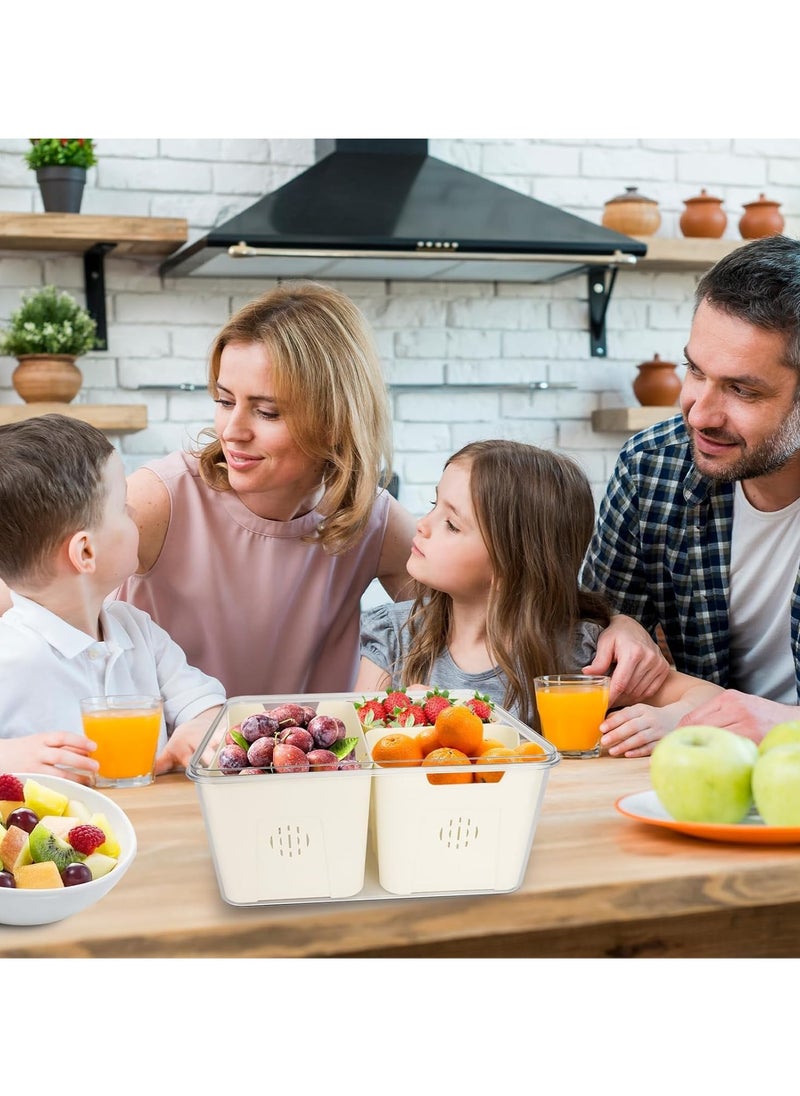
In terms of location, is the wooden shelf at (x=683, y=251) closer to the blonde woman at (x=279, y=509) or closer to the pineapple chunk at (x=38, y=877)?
the blonde woman at (x=279, y=509)

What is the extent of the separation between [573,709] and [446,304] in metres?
2.72

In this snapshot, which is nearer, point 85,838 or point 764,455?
point 85,838

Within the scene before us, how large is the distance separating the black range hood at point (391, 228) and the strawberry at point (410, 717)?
2.19m

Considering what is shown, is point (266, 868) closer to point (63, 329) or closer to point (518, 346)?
point (63, 329)

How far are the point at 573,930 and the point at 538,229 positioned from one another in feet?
8.95

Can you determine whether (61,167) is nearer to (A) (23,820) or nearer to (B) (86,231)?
(B) (86,231)

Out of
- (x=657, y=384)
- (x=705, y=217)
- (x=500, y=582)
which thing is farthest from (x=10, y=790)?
(x=705, y=217)

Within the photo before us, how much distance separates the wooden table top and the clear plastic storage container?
0.05 feet

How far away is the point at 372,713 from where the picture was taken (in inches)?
44.9

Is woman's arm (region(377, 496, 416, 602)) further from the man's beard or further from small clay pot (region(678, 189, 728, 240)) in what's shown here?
small clay pot (region(678, 189, 728, 240))

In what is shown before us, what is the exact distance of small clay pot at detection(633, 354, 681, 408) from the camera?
389cm

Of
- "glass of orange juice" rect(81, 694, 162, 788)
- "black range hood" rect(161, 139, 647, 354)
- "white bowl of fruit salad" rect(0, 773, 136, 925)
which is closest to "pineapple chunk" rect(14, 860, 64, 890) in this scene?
"white bowl of fruit salad" rect(0, 773, 136, 925)

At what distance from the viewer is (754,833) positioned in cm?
103

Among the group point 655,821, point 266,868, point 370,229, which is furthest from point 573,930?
point 370,229
